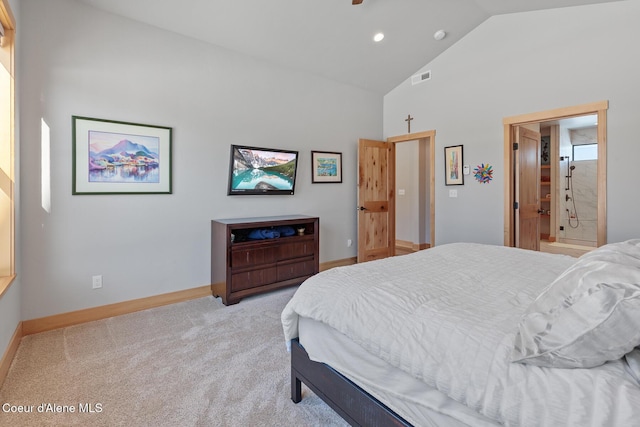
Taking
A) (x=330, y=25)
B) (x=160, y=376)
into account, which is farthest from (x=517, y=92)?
(x=160, y=376)

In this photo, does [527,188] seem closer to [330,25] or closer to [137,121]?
[330,25]

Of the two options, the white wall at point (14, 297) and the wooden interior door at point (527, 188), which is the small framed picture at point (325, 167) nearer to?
the wooden interior door at point (527, 188)

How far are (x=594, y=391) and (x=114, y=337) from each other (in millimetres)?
3085

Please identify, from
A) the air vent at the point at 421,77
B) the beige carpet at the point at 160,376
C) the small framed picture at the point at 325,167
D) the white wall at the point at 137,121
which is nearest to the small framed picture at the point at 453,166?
the air vent at the point at 421,77

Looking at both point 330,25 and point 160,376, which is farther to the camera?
point 330,25

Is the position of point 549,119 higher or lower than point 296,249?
higher

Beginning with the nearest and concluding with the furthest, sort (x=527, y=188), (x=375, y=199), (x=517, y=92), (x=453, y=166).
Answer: (x=517, y=92), (x=527, y=188), (x=453, y=166), (x=375, y=199)

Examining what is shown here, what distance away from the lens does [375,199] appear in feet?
16.5

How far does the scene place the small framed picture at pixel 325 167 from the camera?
4547 millimetres

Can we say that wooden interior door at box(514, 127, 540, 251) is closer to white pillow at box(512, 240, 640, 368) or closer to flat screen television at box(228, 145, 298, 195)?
flat screen television at box(228, 145, 298, 195)

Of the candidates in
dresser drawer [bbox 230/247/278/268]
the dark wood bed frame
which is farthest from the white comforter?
dresser drawer [bbox 230/247/278/268]

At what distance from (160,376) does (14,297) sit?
1425 millimetres

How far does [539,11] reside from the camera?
361 centimetres

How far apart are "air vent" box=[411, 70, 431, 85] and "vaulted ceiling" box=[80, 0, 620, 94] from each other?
0.49 feet
